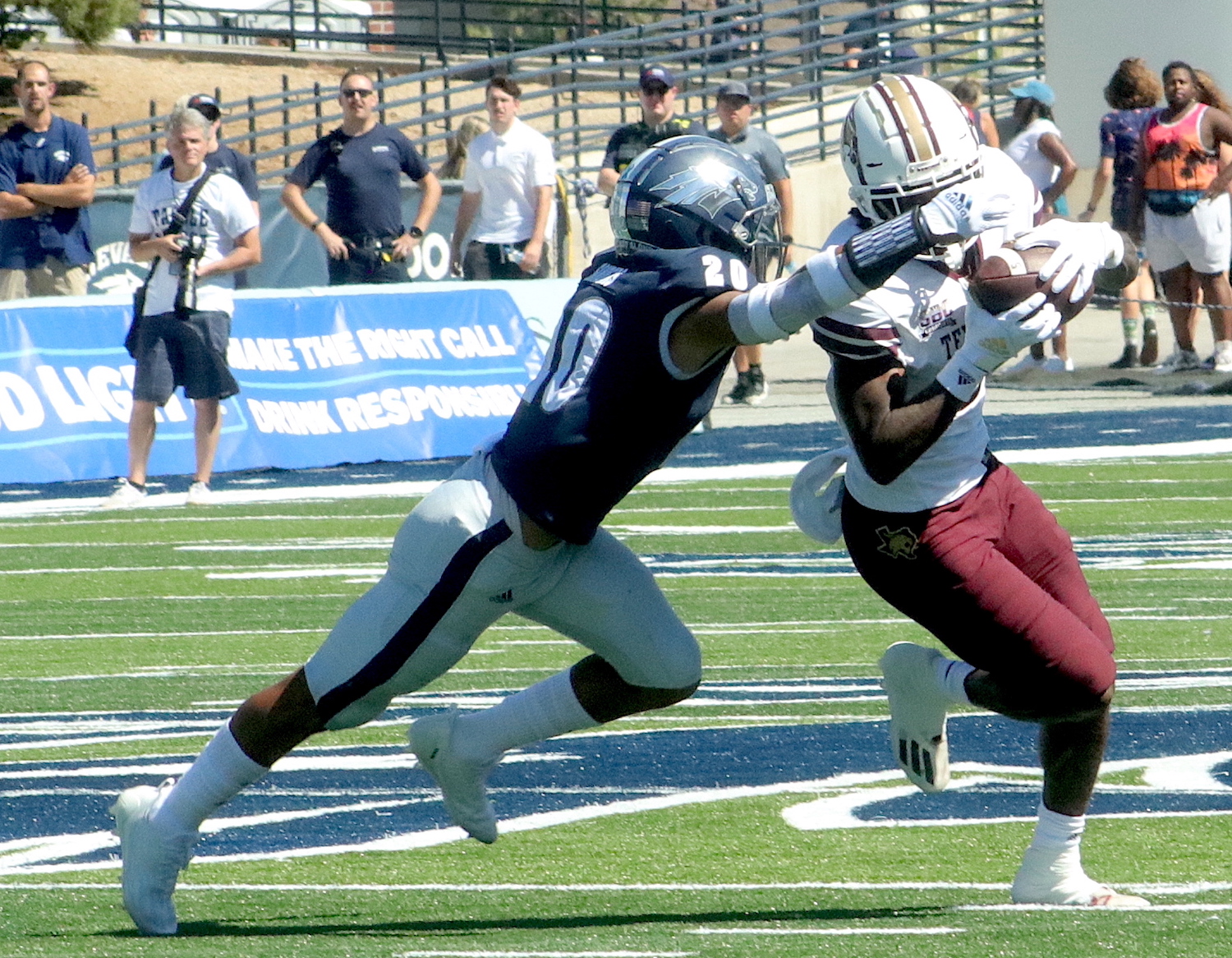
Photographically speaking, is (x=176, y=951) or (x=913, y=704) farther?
(x=913, y=704)

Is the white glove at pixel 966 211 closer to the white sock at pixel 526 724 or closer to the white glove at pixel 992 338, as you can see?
the white glove at pixel 992 338

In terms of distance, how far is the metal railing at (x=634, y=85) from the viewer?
24.2 m

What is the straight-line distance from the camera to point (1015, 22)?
28.5 m

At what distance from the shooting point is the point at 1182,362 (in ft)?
53.4

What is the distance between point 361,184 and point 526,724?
909cm

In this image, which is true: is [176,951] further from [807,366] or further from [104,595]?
[807,366]

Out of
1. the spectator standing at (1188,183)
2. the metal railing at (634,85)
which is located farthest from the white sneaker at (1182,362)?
the metal railing at (634,85)

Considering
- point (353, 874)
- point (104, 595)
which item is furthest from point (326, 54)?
point (353, 874)

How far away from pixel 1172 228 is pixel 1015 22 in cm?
1386

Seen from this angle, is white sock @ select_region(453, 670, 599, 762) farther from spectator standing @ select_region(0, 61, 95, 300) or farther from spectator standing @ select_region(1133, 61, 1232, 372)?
spectator standing @ select_region(1133, 61, 1232, 372)

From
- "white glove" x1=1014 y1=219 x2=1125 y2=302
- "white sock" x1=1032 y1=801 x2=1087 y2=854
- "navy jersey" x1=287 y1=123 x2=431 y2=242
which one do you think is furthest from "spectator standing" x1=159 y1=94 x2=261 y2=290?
"white sock" x1=1032 y1=801 x2=1087 y2=854

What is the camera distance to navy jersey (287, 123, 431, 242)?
13594 mm

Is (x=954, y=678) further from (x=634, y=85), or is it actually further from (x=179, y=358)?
(x=634, y=85)

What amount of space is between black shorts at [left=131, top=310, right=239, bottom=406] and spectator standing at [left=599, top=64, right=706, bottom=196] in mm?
3344
